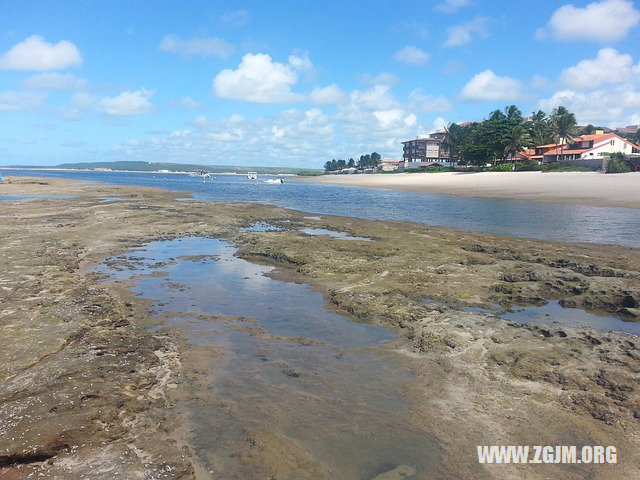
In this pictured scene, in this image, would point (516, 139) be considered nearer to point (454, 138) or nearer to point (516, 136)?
point (516, 136)

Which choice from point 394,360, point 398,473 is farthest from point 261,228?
point 398,473

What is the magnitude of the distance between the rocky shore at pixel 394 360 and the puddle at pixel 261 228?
8.99 metres

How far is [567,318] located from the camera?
429 inches

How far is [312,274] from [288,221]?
52.2ft

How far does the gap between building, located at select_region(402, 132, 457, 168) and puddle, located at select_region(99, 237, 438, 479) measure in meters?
140

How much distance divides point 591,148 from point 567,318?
8909 centimetres

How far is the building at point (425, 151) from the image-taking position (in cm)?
14725

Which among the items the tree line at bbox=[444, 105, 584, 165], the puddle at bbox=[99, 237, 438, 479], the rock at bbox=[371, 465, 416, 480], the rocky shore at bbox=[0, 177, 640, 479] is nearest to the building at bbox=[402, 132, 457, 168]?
the tree line at bbox=[444, 105, 584, 165]

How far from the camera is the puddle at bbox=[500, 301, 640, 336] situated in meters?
10.4

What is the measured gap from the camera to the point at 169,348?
28.5 feet

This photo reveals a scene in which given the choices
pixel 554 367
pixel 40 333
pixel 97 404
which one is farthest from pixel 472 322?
pixel 40 333

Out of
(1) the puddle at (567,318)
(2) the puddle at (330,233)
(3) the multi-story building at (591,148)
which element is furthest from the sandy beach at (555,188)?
(1) the puddle at (567,318)

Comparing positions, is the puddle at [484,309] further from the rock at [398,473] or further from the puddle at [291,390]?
the rock at [398,473]

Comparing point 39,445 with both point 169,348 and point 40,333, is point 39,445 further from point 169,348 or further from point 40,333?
point 40,333
